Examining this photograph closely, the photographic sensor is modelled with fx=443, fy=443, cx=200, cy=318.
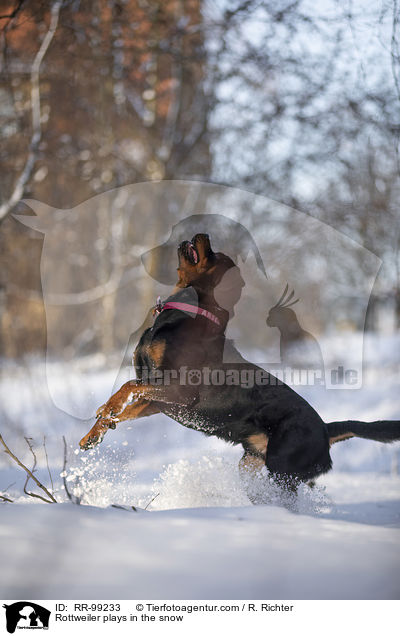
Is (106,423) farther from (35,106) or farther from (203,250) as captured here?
(35,106)

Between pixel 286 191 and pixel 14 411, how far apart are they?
3.03m

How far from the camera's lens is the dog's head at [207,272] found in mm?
1634

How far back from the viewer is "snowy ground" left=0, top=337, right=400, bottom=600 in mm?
1192

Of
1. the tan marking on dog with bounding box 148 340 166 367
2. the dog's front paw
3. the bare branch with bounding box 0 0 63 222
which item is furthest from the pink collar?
the bare branch with bounding box 0 0 63 222

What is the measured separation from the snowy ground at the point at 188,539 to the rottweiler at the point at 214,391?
0.21 metres

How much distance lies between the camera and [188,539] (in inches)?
56.1

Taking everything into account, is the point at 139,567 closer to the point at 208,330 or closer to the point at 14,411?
the point at 208,330

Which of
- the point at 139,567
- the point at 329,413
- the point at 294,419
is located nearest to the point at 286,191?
the point at 329,413

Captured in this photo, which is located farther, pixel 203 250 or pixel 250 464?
pixel 250 464
